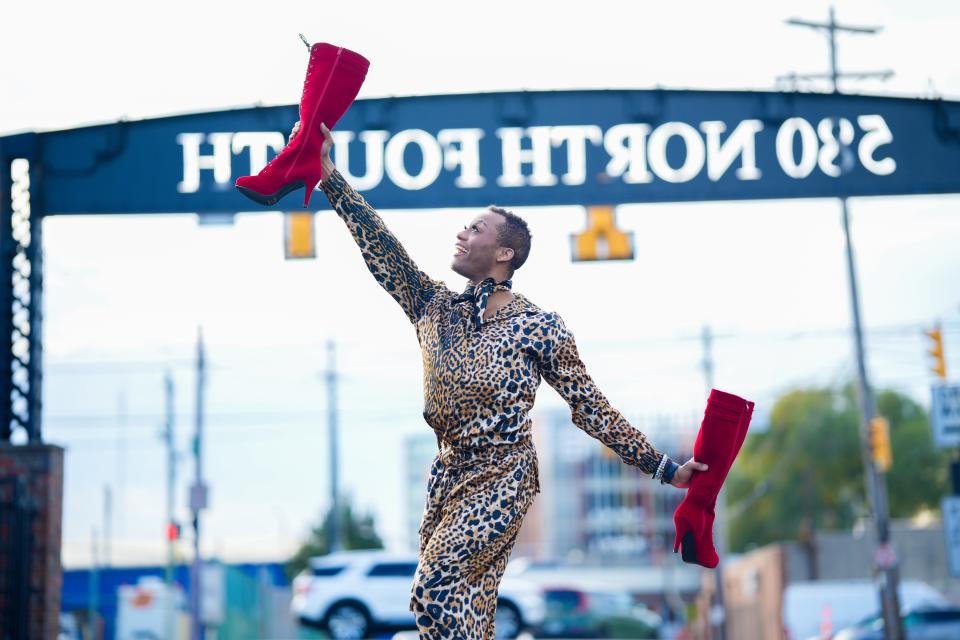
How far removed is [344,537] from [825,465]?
80.6 ft

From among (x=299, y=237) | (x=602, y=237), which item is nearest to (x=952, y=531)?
(x=602, y=237)

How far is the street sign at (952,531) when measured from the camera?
567 inches

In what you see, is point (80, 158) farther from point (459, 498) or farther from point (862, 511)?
point (862, 511)

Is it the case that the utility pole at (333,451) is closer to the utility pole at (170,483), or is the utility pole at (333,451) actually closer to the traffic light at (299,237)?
the utility pole at (170,483)

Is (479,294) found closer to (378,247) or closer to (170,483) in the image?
(378,247)

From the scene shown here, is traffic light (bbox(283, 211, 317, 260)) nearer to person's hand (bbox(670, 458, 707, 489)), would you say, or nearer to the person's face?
the person's face

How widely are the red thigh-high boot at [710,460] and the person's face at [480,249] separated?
2.97 ft

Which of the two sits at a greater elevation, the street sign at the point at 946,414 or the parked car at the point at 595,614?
the street sign at the point at 946,414

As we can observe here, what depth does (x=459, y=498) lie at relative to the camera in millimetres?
4840

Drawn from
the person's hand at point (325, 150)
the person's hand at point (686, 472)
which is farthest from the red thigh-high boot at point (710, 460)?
the person's hand at point (325, 150)

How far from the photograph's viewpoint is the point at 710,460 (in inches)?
198

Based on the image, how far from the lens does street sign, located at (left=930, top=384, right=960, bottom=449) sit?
14.6 m

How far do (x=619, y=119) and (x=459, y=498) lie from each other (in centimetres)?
885

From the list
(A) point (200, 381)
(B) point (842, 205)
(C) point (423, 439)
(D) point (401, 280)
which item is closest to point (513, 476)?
(D) point (401, 280)
